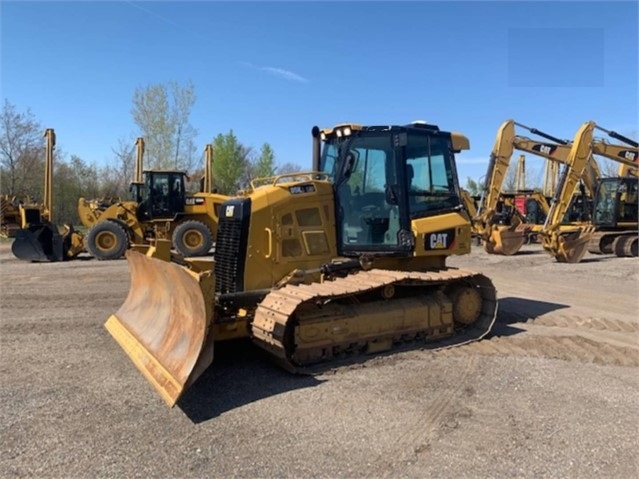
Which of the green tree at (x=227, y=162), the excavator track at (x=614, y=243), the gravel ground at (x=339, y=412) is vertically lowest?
the gravel ground at (x=339, y=412)

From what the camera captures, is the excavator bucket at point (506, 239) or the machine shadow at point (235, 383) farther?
the excavator bucket at point (506, 239)

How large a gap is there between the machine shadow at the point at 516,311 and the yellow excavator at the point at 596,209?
8.24m

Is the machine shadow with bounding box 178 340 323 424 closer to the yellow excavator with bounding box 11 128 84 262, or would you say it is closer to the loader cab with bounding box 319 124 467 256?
the loader cab with bounding box 319 124 467 256

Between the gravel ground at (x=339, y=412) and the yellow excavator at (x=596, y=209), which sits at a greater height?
the yellow excavator at (x=596, y=209)

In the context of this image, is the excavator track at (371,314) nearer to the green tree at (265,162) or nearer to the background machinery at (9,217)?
the background machinery at (9,217)

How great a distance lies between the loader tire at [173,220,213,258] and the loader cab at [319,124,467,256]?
11.7 m

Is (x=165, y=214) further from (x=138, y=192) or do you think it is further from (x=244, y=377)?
(x=244, y=377)

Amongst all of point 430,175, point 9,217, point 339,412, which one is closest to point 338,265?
point 430,175

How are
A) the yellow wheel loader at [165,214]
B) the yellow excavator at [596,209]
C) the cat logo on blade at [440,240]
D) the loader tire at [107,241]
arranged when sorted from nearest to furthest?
1. the cat logo on blade at [440,240]
2. the loader tire at [107,241]
3. the yellow excavator at [596,209]
4. the yellow wheel loader at [165,214]

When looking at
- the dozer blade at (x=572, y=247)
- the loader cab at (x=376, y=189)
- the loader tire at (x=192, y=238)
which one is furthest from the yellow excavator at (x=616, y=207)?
the loader cab at (x=376, y=189)

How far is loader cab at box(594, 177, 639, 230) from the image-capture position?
61.9 ft

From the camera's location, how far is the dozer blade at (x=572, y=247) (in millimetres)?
16703

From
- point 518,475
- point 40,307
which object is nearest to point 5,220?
point 40,307

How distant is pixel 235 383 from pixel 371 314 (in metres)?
1.72
